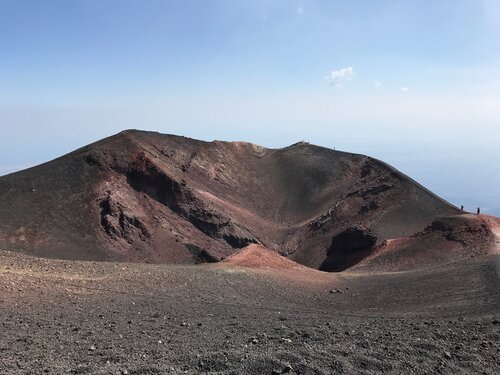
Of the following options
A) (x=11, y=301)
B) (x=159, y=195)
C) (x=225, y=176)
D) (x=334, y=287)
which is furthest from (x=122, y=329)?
(x=225, y=176)

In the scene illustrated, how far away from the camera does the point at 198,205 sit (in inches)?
1612

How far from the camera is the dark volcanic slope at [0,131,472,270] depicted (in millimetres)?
32938

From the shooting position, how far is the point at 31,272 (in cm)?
1845

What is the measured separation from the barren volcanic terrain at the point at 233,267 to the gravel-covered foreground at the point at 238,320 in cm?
7

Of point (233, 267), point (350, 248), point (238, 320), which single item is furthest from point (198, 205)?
point (238, 320)

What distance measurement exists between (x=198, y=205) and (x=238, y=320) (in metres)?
26.6

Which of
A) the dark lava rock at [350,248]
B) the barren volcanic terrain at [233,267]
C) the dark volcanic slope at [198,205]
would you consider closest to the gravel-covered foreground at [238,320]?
the barren volcanic terrain at [233,267]

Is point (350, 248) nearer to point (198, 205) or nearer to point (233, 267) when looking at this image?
point (198, 205)

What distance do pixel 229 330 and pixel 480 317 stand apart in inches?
275

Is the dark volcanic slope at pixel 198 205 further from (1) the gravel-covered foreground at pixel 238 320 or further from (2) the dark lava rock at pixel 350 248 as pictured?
(1) the gravel-covered foreground at pixel 238 320

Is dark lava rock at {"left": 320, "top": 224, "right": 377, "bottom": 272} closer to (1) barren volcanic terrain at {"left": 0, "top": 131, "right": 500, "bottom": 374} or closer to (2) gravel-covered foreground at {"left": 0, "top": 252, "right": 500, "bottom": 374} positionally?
(1) barren volcanic terrain at {"left": 0, "top": 131, "right": 500, "bottom": 374}

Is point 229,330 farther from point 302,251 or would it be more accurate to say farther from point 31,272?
point 302,251

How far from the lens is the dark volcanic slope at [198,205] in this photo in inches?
1297

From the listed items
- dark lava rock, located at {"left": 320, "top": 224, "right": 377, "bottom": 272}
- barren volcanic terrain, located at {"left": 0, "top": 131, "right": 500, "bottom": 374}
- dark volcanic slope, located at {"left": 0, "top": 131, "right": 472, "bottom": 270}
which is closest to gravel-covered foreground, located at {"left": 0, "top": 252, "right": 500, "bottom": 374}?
barren volcanic terrain, located at {"left": 0, "top": 131, "right": 500, "bottom": 374}
